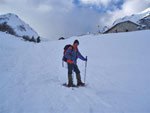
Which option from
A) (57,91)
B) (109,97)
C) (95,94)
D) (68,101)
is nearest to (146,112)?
(109,97)

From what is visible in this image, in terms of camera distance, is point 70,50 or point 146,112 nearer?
point 146,112

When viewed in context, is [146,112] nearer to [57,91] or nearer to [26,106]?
[57,91]

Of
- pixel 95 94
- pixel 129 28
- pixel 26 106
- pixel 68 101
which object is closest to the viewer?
pixel 26 106

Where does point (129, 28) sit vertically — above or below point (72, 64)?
above

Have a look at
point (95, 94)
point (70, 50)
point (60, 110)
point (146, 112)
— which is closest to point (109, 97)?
point (95, 94)

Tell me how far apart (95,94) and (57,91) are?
58.2 inches

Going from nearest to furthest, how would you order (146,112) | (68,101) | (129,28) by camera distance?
1. (146,112)
2. (68,101)
3. (129,28)

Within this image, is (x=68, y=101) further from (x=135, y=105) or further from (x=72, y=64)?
(x=135, y=105)

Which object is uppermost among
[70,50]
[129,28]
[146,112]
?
[129,28]

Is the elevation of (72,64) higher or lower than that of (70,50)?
lower

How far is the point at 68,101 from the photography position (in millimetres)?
3221

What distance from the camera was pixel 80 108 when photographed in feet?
9.45

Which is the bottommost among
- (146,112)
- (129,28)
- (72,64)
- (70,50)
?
(146,112)

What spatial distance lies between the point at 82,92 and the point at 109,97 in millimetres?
1001
